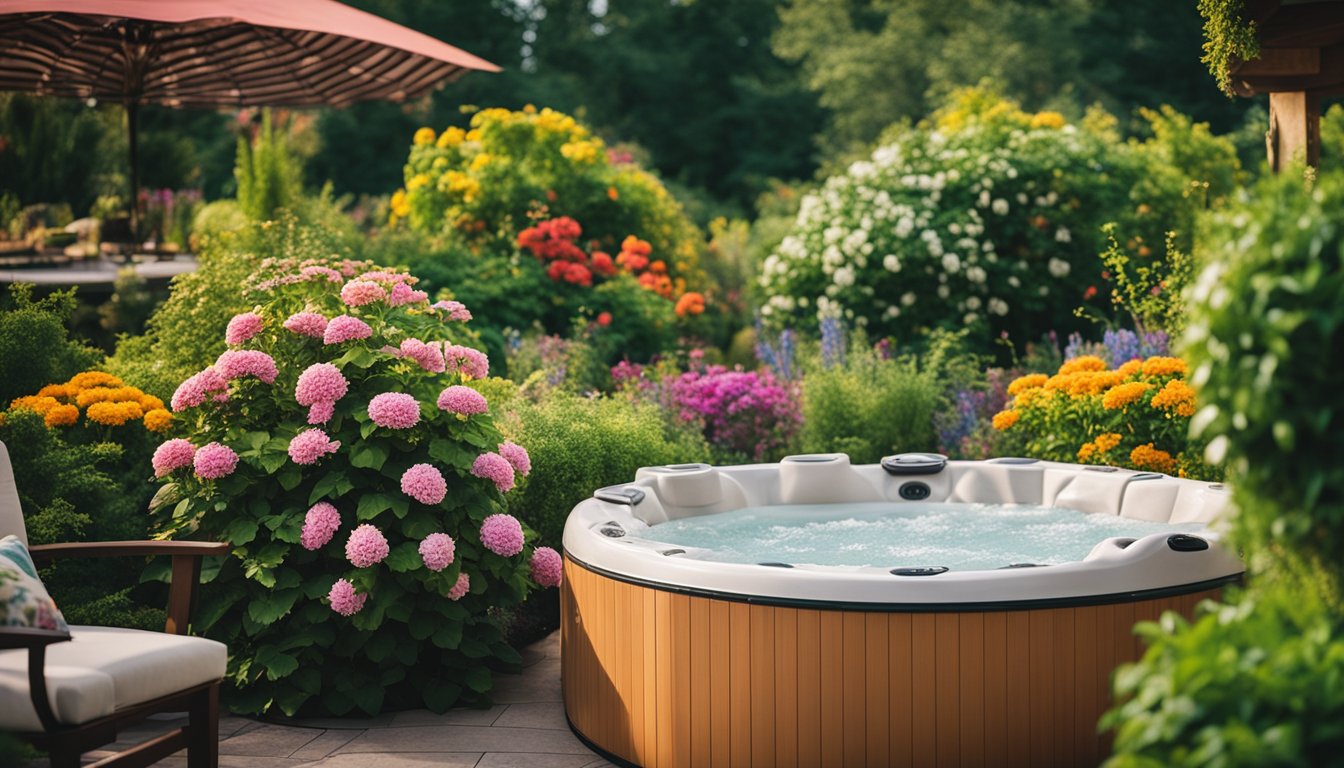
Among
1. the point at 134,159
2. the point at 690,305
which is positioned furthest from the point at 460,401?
the point at 690,305

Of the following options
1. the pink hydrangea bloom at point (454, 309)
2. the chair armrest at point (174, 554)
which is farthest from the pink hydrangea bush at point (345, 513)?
the chair armrest at point (174, 554)

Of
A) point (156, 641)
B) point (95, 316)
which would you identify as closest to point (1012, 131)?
point (95, 316)

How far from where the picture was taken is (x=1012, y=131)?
32.0 feet

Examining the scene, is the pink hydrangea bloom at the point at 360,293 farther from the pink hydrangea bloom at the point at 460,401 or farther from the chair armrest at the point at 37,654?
the chair armrest at the point at 37,654

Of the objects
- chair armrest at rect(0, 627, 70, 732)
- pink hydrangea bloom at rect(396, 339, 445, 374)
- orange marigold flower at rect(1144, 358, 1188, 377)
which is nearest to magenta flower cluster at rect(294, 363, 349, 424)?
pink hydrangea bloom at rect(396, 339, 445, 374)

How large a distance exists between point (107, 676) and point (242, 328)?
1.67 meters

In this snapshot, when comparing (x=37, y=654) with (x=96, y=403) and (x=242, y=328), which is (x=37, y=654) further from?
(x=96, y=403)

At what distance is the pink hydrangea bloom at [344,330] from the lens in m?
4.60

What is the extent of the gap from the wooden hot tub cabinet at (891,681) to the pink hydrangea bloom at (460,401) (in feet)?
3.78

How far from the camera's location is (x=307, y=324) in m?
4.68

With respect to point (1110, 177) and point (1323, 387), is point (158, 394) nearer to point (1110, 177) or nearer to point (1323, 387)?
point (1323, 387)

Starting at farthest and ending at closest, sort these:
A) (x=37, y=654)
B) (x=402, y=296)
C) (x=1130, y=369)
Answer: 1. (x=1130, y=369)
2. (x=402, y=296)
3. (x=37, y=654)

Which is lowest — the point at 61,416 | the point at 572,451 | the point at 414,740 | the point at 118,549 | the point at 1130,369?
the point at 414,740

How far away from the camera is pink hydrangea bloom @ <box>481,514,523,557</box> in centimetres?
465
